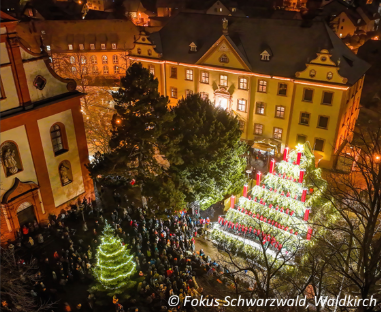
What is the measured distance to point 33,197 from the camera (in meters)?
23.4

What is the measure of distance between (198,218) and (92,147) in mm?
17860

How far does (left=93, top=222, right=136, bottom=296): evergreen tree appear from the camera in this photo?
1788 centimetres

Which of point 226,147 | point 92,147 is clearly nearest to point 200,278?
point 226,147

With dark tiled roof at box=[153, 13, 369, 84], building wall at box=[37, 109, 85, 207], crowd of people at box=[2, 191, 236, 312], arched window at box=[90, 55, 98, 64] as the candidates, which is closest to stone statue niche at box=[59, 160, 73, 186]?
building wall at box=[37, 109, 85, 207]

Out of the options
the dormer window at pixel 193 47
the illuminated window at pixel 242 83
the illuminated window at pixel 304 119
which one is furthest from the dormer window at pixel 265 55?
the dormer window at pixel 193 47

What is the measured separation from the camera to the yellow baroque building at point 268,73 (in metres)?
34.2

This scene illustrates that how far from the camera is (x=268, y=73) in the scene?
36562 millimetres

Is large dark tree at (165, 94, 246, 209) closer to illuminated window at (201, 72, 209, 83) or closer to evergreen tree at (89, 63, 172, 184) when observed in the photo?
evergreen tree at (89, 63, 172, 184)

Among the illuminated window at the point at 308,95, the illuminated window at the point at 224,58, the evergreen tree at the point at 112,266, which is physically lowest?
the evergreen tree at the point at 112,266

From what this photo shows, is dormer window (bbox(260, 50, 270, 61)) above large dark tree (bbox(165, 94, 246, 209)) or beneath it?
above

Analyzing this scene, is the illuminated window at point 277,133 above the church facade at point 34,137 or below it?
below

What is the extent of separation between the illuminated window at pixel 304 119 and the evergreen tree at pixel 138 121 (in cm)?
1836

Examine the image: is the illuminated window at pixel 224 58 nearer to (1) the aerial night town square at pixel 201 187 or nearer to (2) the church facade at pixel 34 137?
(1) the aerial night town square at pixel 201 187

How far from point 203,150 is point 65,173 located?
10874 mm
